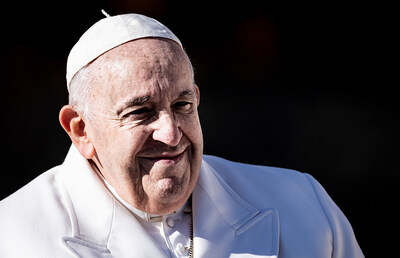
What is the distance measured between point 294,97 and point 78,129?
128 inches

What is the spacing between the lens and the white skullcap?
236cm

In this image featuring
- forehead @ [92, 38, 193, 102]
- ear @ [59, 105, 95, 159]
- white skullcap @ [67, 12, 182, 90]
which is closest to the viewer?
forehead @ [92, 38, 193, 102]

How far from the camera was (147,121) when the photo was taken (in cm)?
230

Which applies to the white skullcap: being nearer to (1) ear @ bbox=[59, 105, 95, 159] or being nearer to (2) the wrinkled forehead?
(2) the wrinkled forehead

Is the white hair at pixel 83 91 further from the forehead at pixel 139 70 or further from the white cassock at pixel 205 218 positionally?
the white cassock at pixel 205 218

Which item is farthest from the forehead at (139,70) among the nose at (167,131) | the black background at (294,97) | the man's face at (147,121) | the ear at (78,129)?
the black background at (294,97)

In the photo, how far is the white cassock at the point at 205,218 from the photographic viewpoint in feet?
7.77

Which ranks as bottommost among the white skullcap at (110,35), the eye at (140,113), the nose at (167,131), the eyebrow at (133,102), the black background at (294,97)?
the black background at (294,97)

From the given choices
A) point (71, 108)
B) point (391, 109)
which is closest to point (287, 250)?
point (71, 108)

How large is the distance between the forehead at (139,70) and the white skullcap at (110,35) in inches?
1.4

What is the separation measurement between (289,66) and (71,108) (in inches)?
130

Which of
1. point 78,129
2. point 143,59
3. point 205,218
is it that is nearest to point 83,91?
point 78,129

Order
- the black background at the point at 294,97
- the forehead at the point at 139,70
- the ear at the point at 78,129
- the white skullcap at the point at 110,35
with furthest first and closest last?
the black background at the point at 294,97, the ear at the point at 78,129, the white skullcap at the point at 110,35, the forehead at the point at 139,70

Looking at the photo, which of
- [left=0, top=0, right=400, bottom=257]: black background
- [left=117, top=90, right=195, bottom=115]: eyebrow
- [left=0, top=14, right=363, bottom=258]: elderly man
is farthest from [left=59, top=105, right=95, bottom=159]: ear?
[left=0, top=0, right=400, bottom=257]: black background
